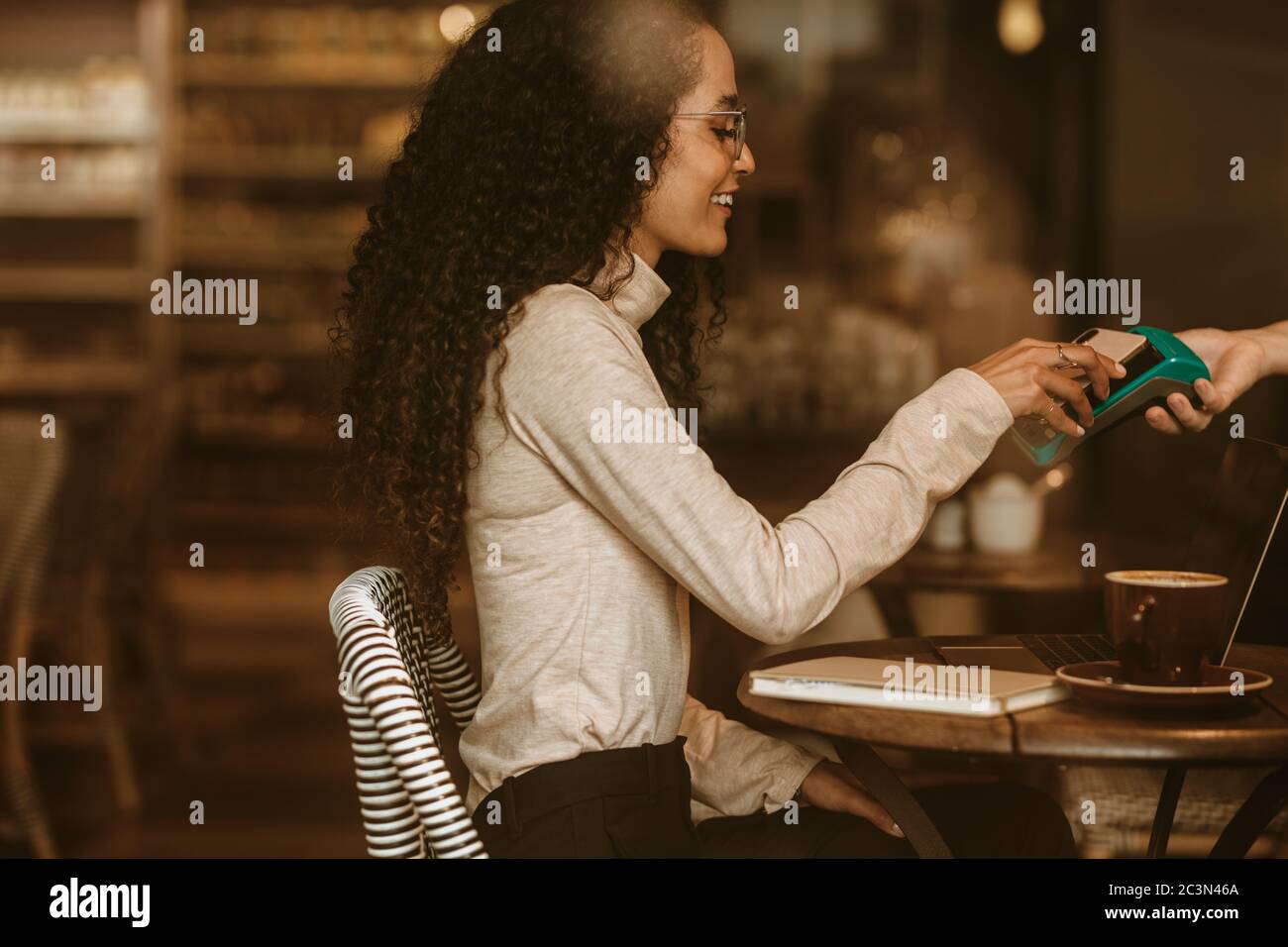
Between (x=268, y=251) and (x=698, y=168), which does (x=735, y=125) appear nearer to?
(x=698, y=168)

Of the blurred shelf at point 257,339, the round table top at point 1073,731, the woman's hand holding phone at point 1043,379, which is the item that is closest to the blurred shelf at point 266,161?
the blurred shelf at point 257,339

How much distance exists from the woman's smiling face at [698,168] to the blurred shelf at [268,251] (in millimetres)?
4191

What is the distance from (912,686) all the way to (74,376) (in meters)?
4.98

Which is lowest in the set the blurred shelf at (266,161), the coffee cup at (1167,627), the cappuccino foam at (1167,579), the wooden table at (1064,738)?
the wooden table at (1064,738)

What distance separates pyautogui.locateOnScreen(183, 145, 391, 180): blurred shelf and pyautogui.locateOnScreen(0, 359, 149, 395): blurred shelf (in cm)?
81

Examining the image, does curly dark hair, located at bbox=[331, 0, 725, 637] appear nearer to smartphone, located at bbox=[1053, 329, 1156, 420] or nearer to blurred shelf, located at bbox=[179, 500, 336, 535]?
smartphone, located at bbox=[1053, 329, 1156, 420]

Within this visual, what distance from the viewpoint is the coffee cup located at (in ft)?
3.62

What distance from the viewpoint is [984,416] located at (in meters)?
1.21

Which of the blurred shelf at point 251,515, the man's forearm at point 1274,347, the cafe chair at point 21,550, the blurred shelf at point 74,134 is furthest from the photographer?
the blurred shelf at point 251,515

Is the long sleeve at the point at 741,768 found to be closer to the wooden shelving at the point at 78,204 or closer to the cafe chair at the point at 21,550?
the cafe chair at the point at 21,550

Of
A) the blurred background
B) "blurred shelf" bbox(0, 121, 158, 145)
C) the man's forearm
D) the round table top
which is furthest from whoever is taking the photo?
"blurred shelf" bbox(0, 121, 158, 145)

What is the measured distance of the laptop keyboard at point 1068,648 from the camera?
1323mm

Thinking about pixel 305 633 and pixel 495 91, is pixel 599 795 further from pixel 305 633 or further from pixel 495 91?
pixel 305 633

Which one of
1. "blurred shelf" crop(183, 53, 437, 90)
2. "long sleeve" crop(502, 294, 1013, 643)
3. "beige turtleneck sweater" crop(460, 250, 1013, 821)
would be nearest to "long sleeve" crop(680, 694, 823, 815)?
"beige turtleneck sweater" crop(460, 250, 1013, 821)
